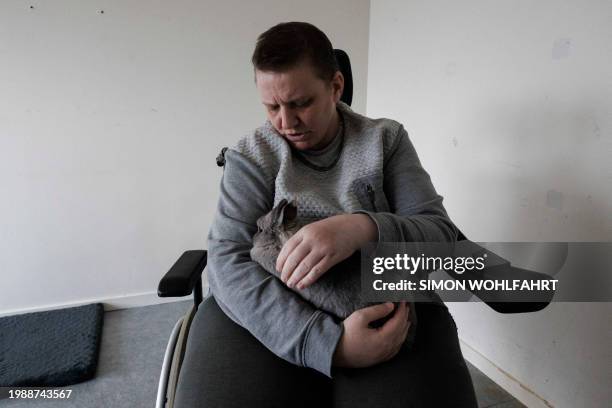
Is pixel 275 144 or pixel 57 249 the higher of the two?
pixel 275 144

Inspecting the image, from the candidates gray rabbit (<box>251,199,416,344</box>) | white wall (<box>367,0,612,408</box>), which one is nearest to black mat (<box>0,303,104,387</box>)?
gray rabbit (<box>251,199,416,344</box>)

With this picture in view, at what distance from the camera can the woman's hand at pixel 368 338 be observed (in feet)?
1.83

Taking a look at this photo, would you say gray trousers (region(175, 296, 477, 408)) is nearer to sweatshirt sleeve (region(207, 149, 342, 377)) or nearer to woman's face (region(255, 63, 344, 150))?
sweatshirt sleeve (region(207, 149, 342, 377))

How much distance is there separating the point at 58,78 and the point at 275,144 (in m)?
1.38

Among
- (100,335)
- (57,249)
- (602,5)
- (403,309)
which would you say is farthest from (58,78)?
(602,5)

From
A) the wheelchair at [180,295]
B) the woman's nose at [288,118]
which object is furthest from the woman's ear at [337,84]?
the wheelchair at [180,295]

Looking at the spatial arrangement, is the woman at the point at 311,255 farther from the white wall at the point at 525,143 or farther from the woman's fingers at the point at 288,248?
the white wall at the point at 525,143

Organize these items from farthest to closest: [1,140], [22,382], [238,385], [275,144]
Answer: [1,140] < [22,382] < [275,144] < [238,385]

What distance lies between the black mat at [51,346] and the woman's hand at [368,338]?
1272 millimetres

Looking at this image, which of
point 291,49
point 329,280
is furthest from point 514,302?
point 291,49

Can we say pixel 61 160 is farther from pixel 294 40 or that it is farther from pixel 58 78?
pixel 294 40

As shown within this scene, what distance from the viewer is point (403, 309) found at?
0.60 metres

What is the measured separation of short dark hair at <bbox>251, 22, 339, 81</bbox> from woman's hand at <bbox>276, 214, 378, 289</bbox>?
30cm

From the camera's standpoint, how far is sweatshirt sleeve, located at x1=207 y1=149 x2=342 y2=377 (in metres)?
0.57
